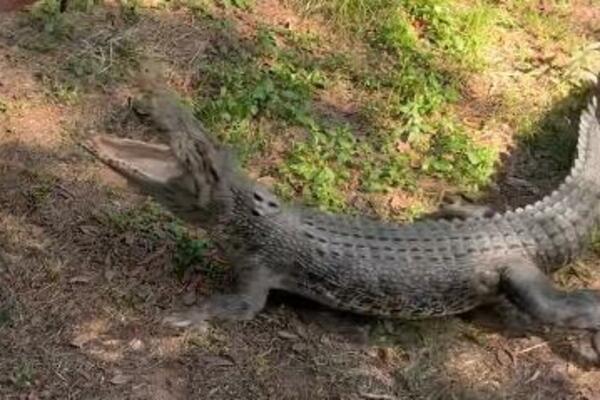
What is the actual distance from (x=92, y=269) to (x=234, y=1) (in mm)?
2249

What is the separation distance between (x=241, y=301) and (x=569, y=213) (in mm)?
1721

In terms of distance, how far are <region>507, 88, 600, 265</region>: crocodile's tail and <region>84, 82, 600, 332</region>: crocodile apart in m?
0.08

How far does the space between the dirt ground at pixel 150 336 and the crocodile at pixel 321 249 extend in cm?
12

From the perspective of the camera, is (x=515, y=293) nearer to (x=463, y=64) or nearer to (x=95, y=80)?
(x=463, y=64)

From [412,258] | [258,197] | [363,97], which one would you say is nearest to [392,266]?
[412,258]

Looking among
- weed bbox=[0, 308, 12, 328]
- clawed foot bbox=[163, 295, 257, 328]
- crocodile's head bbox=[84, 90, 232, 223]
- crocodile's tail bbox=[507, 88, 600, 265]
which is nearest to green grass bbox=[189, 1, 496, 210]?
crocodile's tail bbox=[507, 88, 600, 265]

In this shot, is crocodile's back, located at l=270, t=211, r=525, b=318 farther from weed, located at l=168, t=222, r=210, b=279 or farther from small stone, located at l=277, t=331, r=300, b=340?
weed, located at l=168, t=222, r=210, b=279

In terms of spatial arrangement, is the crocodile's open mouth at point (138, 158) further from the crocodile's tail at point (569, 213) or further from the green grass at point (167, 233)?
the crocodile's tail at point (569, 213)

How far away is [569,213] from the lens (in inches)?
192

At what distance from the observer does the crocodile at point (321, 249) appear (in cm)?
427

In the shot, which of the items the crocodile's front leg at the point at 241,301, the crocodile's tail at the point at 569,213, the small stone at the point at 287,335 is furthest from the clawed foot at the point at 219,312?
the crocodile's tail at the point at 569,213

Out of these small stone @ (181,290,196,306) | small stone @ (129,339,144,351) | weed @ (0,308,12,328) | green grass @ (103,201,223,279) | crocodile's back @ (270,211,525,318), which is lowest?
weed @ (0,308,12,328)

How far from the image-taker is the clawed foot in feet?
14.0

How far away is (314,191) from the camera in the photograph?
5055 mm
